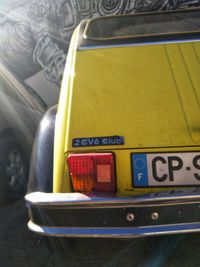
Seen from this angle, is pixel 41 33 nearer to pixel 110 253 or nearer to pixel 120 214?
pixel 110 253

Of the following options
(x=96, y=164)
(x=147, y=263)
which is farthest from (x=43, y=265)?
(x=96, y=164)

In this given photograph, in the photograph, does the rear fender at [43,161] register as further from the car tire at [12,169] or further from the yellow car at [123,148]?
the car tire at [12,169]

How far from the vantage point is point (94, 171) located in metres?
2.30

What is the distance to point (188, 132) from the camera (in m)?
2.34

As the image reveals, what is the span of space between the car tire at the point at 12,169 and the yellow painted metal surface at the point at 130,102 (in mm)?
1470

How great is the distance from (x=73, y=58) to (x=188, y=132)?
3.55 ft

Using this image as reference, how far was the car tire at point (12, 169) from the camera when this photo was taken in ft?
12.9

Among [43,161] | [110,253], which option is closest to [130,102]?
[43,161]

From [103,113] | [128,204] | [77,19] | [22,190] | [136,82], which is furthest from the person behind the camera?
[77,19]

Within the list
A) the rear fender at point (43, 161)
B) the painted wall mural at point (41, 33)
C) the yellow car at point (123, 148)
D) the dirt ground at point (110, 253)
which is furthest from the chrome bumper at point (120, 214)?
the painted wall mural at point (41, 33)

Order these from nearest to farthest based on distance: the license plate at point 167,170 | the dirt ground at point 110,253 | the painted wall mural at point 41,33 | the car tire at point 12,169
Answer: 1. the license plate at point 167,170
2. the dirt ground at point 110,253
3. the car tire at point 12,169
4. the painted wall mural at point 41,33

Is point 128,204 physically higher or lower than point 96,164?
lower

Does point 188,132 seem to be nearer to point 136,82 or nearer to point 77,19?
point 136,82

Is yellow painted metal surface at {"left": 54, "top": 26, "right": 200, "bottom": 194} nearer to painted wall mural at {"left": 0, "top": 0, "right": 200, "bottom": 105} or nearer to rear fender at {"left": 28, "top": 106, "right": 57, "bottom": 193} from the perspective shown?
rear fender at {"left": 28, "top": 106, "right": 57, "bottom": 193}
